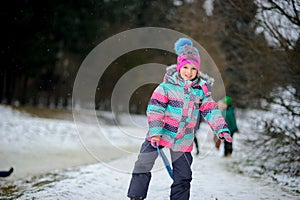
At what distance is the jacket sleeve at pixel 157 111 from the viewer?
3.84m

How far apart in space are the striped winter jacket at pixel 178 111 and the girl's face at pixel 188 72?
0.20 ft

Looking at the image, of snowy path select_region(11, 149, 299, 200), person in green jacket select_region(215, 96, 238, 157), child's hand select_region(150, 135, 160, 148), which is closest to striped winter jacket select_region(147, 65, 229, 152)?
child's hand select_region(150, 135, 160, 148)

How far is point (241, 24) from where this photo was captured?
30.6 ft

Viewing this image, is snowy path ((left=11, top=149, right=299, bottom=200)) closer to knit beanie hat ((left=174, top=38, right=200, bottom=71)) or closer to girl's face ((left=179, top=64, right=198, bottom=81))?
girl's face ((left=179, top=64, right=198, bottom=81))

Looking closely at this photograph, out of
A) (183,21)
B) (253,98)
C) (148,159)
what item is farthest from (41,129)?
(148,159)

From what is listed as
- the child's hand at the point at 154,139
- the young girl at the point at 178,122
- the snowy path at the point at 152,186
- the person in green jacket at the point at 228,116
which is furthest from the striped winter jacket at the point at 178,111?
the person in green jacket at the point at 228,116

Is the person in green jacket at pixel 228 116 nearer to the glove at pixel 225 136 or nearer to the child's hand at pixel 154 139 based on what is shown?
the glove at pixel 225 136

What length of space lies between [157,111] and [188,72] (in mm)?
579

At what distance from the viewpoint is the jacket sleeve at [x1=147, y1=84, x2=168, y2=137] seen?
3.84 m

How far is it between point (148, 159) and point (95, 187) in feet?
6.79

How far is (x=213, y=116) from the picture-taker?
13.2ft

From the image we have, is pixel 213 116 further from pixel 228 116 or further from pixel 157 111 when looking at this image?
pixel 228 116

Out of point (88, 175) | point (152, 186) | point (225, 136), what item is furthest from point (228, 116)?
point (225, 136)

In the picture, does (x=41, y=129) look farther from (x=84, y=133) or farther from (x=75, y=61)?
(x=75, y=61)
